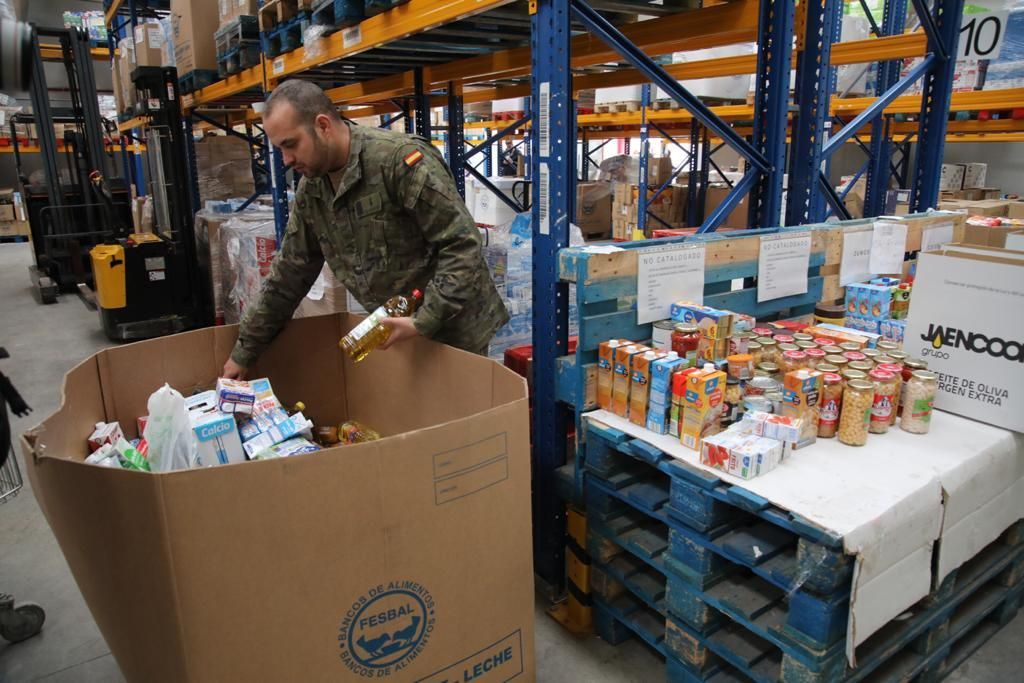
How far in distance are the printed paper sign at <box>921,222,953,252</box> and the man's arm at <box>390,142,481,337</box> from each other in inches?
93.3

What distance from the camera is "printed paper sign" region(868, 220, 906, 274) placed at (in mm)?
3092

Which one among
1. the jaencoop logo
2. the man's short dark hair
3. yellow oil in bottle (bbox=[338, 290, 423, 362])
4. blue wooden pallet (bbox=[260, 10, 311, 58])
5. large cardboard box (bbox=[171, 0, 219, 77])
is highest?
large cardboard box (bbox=[171, 0, 219, 77])

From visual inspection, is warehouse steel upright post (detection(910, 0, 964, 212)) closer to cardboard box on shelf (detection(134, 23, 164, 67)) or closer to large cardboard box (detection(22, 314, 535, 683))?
large cardboard box (detection(22, 314, 535, 683))

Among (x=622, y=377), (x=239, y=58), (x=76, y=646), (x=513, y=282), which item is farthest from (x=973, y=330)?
(x=239, y=58)

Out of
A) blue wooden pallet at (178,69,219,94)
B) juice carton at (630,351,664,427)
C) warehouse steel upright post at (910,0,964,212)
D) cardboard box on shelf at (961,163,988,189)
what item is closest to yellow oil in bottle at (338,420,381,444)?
juice carton at (630,351,664,427)

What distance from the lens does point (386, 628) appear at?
144 centimetres

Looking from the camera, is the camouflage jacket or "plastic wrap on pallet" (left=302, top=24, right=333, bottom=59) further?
"plastic wrap on pallet" (left=302, top=24, right=333, bottom=59)

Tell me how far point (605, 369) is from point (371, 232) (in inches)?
40.2

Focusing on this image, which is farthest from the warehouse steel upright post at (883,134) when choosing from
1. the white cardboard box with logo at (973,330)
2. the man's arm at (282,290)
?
the man's arm at (282,290)

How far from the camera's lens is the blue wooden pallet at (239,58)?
4.70 meters

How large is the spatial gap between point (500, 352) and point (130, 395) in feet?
6.80

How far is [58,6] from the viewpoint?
13.0m

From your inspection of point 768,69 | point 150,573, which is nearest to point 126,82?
point 768,69

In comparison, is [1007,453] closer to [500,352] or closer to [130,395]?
[500,352]
